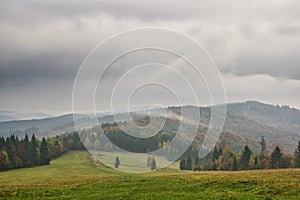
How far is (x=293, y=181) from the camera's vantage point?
1300 inches

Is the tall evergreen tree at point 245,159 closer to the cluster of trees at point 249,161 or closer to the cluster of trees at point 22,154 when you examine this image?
the cluster of trees at point 249,161

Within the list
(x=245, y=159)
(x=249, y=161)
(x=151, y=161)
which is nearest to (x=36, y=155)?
(x=245, y=159)

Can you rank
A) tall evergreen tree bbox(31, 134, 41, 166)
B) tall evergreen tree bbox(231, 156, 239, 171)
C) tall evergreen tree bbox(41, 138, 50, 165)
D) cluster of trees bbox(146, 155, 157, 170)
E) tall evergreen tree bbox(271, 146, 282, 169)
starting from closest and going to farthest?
cluster of trees bbox(146, 155, 157, 170) < tall evergreen tree bbox(231, 156, 239, 171) < tall evergreen tree bbox(271, 146, 282, 169) < tall evergreen tree bbox(31, 134, 41, 166) < tall evergreen tree bbox(41, 138, 50, 165)

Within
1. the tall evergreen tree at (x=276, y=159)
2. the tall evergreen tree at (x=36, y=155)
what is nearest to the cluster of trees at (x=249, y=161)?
the tall evergreen tree at (x=276, y=159)

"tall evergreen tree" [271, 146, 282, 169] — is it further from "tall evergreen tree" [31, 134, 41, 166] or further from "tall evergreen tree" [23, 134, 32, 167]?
"tall evergreen tree" [23, 134, 32, 167]

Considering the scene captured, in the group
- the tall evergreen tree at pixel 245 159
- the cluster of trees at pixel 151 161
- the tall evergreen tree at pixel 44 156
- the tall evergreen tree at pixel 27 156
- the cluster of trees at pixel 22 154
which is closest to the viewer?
the cluster of trees at pixel 151 161

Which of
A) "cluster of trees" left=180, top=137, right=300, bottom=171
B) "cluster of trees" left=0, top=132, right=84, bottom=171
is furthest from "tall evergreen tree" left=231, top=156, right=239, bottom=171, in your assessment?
"cluster of trees" left=0, top=132, right=84, bottom=171

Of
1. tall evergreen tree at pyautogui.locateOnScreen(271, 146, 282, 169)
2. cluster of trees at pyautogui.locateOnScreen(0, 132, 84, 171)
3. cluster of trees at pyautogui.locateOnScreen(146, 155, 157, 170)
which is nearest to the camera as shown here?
cluster of trees at pyautogui.locateOnScreen(146, 155, 157, 170)

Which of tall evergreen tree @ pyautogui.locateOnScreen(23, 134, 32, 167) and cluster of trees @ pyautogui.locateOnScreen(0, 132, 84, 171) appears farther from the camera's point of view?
tall evergreen tree @ pyautogui.locateOnScreen(23, 134, 32, 167)

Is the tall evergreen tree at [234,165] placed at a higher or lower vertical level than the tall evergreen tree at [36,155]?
lower

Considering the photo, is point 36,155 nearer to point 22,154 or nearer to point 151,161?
point 22,154

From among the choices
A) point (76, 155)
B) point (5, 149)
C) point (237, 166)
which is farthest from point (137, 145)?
point (76, 155)

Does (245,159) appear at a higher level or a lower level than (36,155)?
lower

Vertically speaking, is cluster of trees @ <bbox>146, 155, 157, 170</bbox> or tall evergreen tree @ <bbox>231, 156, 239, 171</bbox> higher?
cluster of trees @ <bbox>146, 155, 157, 170</bbox>
